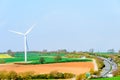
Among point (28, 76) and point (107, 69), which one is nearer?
point (28, 76)

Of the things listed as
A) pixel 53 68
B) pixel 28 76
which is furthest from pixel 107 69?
pixel 28 76

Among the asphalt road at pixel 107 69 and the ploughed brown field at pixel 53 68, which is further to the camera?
the ploughed brown field at pixel 53 68

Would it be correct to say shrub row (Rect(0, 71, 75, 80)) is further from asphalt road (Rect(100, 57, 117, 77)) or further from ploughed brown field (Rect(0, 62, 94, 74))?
ploughed brown field (Rect(0, 62, 94, 74))

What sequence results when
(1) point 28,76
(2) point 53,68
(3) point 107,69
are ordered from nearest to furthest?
(1) point 28,76 < (3) point 107,69 < (2) point 53,68

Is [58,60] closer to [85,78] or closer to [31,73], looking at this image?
[31,73]

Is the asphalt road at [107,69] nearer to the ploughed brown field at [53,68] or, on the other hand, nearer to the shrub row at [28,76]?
the ploughed brown field at [53,68]

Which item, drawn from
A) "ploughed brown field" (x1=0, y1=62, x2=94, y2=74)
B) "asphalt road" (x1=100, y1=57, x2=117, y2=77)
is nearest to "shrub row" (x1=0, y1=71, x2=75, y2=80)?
"asphalt road" (x1=100, y1=57, x2=117, y2=77)

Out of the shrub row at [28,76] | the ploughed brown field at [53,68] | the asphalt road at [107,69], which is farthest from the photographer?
the ploughed brown field at [53,68]

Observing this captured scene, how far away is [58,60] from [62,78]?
164 ft

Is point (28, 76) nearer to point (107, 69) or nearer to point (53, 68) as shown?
point (53, 68)

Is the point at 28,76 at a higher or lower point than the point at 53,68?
lower

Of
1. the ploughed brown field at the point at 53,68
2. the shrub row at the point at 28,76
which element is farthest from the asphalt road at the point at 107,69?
the shrub row at the point at 28,76

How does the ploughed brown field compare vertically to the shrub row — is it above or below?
above

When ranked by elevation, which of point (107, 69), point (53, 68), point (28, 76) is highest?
point (53, 68)
